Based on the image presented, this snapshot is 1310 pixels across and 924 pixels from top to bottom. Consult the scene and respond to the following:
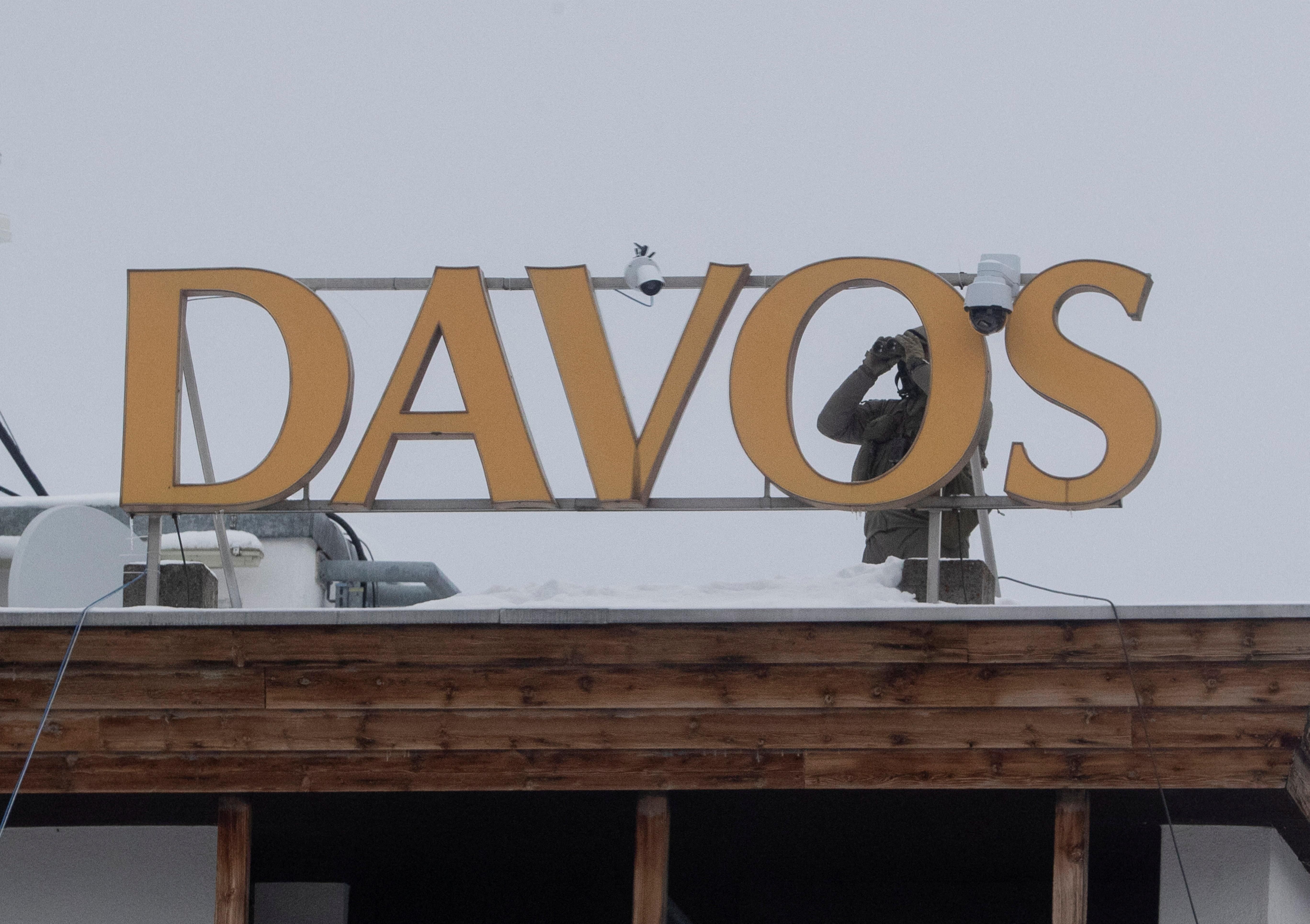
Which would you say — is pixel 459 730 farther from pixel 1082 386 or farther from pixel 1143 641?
pixel 1082 386

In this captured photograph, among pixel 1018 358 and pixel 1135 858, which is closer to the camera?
pixel 1018 358

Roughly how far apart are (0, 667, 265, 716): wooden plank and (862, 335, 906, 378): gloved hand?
3.51m

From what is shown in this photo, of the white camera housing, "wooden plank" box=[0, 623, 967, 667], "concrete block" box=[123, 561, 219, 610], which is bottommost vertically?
"wooden plank" box=[0, 623, 967, 667]

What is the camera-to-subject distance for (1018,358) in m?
7.46

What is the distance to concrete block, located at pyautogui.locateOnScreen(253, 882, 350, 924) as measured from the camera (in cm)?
870

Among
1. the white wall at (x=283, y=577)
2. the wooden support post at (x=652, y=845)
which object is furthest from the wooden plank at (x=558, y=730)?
the white wall at (x=283, y=577)

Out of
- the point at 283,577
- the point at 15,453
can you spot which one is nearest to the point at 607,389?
the point at 283,577

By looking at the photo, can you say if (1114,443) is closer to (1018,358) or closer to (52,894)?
(1018,358)

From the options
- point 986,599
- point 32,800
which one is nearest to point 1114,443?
point 986,599

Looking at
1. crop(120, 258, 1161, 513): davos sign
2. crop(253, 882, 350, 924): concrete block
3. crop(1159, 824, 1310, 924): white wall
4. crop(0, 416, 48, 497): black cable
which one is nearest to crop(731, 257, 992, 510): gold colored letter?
crop(120, 258, 1161, 513): davos sign

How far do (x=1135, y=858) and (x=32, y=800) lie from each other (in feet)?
19.2

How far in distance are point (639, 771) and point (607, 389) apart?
1891 mm

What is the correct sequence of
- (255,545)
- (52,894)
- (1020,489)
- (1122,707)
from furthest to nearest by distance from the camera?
(255,545)
(52,894)
(1020,489)
(1122,707)

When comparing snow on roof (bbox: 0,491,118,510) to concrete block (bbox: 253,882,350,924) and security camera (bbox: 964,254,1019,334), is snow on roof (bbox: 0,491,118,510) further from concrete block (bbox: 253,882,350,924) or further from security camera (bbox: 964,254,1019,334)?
security camera (bbox: 964,254,1019,334)
